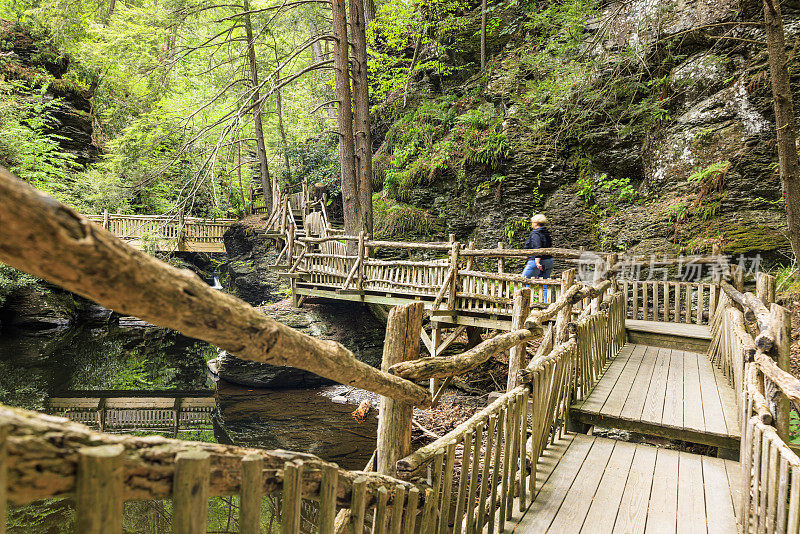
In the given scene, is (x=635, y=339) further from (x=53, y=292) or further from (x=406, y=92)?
(x=53, y=292)

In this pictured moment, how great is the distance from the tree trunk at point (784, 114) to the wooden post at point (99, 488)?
9.01 meters

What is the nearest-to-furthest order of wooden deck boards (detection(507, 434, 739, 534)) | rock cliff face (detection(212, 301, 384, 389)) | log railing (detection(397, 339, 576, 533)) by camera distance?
log railing (detection(397, 339, 576, 533)) → wooden deck boards (detection(507, 434, 739, 534)) → rock cliff face (detection(212, 301, 384, 389))

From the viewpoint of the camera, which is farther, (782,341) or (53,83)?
(53,83)

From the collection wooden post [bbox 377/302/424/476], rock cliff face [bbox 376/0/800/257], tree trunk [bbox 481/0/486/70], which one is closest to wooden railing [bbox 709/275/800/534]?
wooden post [bbox 377/302/424/476]

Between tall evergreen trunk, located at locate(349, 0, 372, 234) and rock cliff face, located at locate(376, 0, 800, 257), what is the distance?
11.8 feet

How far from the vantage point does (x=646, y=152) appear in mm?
13055

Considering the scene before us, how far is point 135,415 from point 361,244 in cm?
655

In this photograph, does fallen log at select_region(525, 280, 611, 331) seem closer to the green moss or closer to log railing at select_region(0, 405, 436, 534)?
log railing at select_region(0, 405, 436, 534)

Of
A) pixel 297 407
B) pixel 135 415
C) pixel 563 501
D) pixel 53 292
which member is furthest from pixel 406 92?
pixel 563 501

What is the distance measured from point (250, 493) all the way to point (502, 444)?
315cm

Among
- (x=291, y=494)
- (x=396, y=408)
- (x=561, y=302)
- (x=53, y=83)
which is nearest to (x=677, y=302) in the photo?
(x=561, y=302)

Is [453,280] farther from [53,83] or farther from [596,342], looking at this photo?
[53,83]

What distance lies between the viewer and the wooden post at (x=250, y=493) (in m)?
1.34

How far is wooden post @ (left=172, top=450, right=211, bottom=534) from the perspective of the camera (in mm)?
1161
